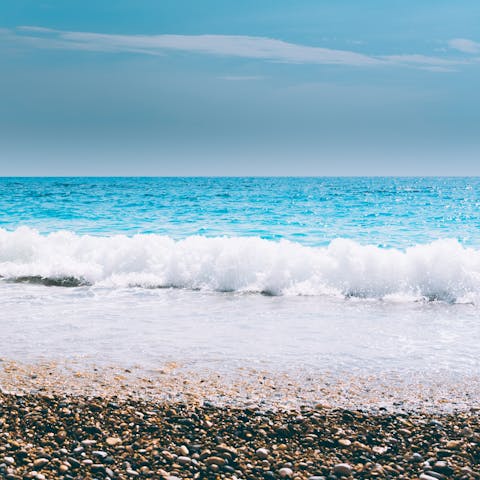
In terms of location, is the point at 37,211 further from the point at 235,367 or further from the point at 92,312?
the point at 235,367

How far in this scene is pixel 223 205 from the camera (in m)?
35.5

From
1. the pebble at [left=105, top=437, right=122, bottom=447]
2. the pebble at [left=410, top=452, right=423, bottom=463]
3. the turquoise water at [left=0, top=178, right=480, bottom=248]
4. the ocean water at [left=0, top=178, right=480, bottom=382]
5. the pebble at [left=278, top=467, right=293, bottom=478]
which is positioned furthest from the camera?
the turquoise water at [left=0, top=178, right=480, bottom=248]

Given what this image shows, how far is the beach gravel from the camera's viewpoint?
4.21 metres

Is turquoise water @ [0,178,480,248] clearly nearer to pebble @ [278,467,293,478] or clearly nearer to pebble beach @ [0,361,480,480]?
pebble beach @ [0,361,480,480]

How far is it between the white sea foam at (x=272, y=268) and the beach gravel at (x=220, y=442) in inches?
255

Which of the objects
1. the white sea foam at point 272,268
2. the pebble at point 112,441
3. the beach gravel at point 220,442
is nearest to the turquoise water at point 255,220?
the white sea foam at point 272,268

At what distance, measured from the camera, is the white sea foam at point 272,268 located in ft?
38.2

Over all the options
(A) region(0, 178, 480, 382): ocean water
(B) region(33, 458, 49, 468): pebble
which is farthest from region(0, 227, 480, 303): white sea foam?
A: (B) region(33, 458, 49, 468): pebble

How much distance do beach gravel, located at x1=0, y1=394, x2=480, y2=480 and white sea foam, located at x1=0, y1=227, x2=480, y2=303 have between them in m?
6.47

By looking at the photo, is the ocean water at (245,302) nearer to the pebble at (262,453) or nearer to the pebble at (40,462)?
the pebble at (262,453)

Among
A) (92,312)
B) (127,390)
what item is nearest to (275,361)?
(127,390)

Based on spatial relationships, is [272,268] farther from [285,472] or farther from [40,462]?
[40,462]

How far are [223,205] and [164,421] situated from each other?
30.7 meters

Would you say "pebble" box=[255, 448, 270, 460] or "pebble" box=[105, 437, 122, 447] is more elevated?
"pebble" box=[105, 437, 122, 447]
